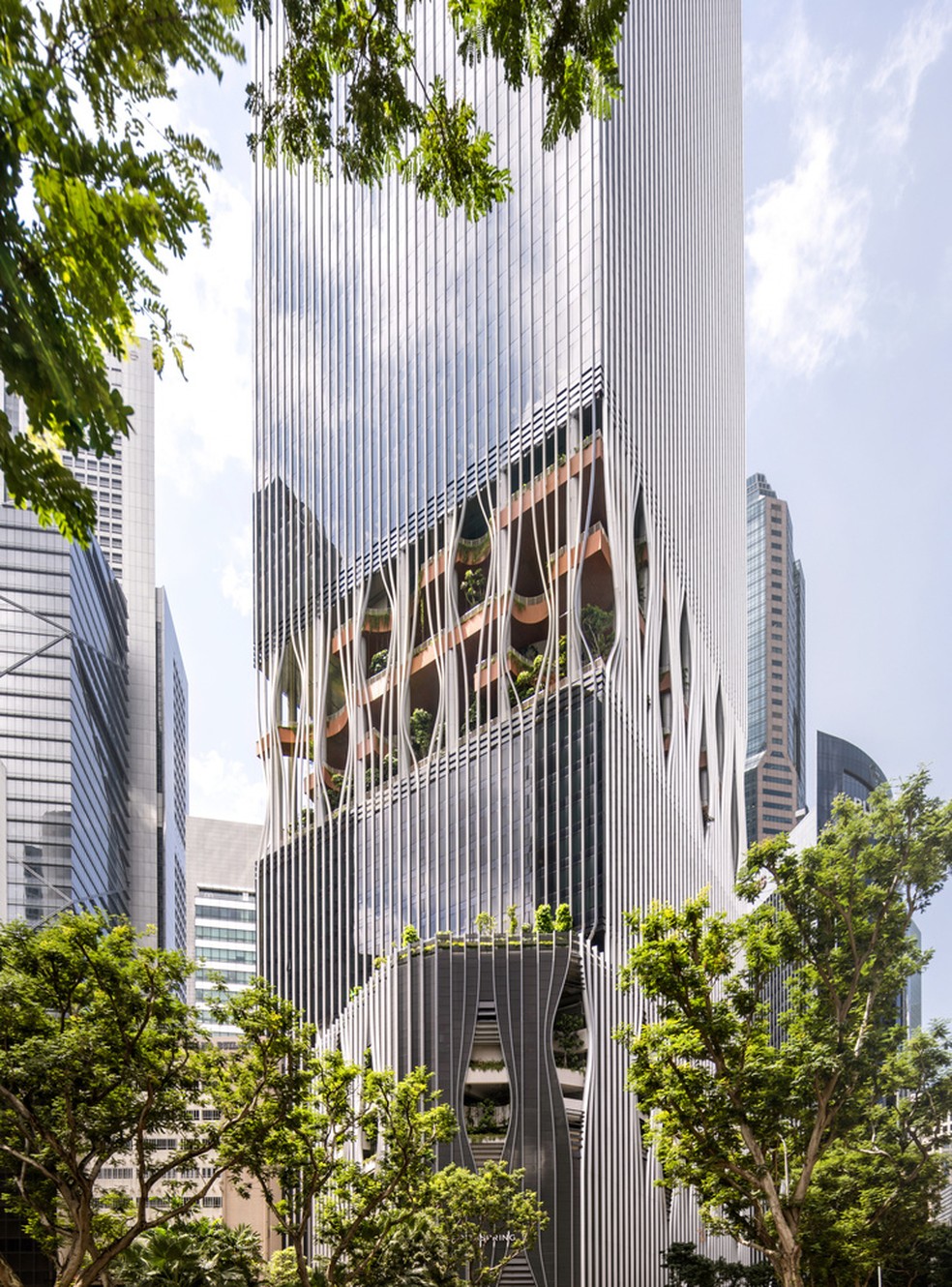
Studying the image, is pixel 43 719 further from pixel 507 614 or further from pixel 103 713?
pixel 507 614

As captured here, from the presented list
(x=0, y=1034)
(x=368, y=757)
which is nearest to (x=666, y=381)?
(x=368, y=757)

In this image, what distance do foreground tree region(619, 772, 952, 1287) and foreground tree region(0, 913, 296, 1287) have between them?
708cm

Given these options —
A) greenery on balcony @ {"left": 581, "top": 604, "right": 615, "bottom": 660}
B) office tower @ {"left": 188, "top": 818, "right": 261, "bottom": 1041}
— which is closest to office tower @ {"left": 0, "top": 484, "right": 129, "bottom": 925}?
office tower @ {"left": 188, "top": 818, "right": 261, "bottom": 1041}

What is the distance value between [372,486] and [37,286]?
173 ft

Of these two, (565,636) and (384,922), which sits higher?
(565,636)

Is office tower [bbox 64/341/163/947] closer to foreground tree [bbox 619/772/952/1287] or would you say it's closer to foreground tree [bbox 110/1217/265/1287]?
foreground tree [bbox 110/1217/265/1287]

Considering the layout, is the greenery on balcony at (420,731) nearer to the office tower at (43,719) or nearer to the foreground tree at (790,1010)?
the foreground tree at (790,1010)

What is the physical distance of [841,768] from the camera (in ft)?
618

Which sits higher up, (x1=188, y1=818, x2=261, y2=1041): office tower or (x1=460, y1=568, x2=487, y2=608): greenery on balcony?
(x1=460, y1=568, x2=487, y2=608): greenery on balcony

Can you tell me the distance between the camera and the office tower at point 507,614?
43906 millimetres

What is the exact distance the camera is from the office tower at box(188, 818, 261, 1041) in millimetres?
154625

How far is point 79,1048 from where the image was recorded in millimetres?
19766

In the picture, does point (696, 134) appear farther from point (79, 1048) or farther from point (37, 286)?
point (37, 286)

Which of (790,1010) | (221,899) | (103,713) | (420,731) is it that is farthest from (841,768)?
(790,1010)
